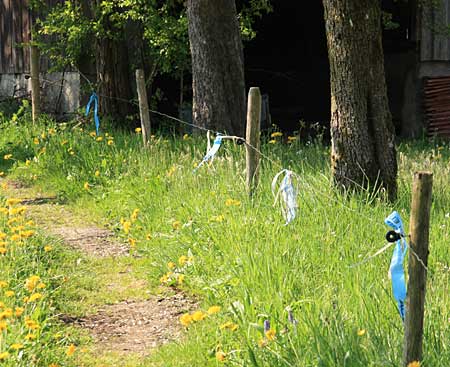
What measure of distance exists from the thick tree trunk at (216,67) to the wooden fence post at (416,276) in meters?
7.14

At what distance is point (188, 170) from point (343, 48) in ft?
6.53

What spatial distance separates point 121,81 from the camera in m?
13.4

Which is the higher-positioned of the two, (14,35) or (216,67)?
(14,35)

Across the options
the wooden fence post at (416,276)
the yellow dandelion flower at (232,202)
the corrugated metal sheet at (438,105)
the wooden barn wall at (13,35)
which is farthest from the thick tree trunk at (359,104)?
the wooden barn wall at (13,35)

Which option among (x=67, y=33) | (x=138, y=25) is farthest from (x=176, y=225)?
(x=67, y=33)

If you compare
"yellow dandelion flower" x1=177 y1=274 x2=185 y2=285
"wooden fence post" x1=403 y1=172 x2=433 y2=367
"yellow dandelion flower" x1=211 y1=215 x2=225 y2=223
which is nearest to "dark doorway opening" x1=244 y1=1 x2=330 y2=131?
"yellow dandelion flower" x1=211 y1=215 x2=225 y2=223

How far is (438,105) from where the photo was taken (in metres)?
15.9

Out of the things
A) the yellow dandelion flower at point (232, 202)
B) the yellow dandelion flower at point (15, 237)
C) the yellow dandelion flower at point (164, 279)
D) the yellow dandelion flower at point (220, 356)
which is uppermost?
the yellow dandelion flower at point (232, 202)

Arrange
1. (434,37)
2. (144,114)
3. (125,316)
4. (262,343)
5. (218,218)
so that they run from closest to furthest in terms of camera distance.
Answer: (262,343) < (125,316) < (218,218) < (144,114) < (434,37)

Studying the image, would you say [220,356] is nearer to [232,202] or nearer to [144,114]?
[232,202]

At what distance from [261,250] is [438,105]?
36.2ft

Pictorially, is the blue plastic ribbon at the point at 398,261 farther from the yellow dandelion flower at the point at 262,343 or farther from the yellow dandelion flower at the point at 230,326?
the yellow dandelion flower at the point at 230,326

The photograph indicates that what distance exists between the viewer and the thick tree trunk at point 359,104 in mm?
7402

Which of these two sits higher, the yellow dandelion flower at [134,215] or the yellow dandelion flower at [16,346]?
the yellow dandelion flower at [134,215]
